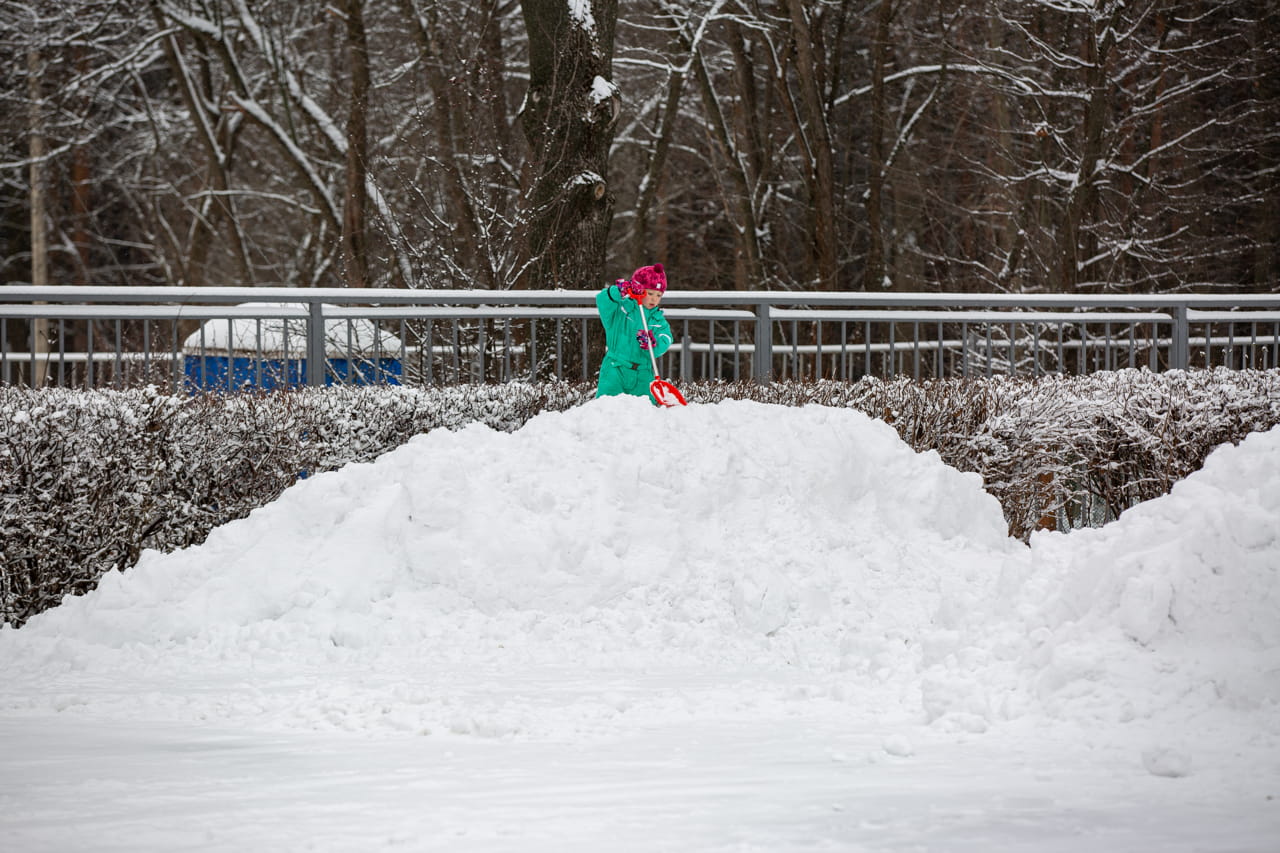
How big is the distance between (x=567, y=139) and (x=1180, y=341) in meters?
5.46

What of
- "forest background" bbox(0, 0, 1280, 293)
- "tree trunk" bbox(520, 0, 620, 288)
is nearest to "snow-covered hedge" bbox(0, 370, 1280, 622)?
"tree trunk" bbox(520, 0, 620, 288)

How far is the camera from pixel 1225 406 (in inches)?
362

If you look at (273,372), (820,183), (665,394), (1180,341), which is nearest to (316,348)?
(273,372)

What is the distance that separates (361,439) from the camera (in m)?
8.01

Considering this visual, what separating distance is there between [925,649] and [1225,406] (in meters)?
4.49

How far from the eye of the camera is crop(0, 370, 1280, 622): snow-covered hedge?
23.2 ft

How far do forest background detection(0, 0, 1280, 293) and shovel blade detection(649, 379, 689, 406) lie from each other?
413 centimetres

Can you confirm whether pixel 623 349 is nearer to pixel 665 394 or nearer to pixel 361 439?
pixel 665 394

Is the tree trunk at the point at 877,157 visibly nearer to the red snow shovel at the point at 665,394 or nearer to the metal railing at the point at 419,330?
the metal railing at the point at 419,330

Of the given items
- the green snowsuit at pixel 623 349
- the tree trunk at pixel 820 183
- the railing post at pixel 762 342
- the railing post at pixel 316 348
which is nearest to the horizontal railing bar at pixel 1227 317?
the railing post at pixel 762 342

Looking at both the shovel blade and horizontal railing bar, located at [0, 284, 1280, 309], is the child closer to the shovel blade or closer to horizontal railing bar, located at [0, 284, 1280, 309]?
the shovel blade

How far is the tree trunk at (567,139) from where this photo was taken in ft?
41.0

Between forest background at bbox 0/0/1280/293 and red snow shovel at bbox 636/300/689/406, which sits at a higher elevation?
forest background at bbox 0/0/1280/293

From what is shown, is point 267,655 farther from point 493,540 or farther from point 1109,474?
point 1109,474
